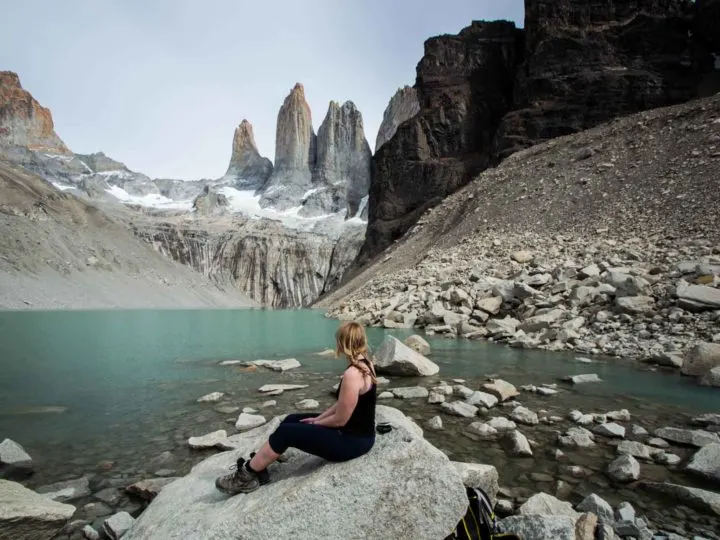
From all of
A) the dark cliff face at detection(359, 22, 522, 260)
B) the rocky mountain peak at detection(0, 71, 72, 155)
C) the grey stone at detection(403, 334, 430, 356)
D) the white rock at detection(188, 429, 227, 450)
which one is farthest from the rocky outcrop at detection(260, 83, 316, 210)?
the white rock at detection(188, 429, 227, 450)

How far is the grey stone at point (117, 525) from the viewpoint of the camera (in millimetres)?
3434

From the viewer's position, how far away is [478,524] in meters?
3.11

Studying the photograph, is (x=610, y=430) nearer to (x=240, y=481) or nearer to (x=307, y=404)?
(x=307, y=404)

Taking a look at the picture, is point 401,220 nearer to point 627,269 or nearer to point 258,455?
point 627,269

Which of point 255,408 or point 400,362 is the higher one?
point 400,362

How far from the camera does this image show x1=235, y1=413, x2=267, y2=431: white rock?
6.22 metres

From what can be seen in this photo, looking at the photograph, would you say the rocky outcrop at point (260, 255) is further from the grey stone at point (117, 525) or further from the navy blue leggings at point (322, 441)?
the navy blue leggings at point (322, 441)

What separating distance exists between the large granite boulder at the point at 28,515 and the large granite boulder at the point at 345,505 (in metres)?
0.76

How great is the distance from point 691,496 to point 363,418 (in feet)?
10.8

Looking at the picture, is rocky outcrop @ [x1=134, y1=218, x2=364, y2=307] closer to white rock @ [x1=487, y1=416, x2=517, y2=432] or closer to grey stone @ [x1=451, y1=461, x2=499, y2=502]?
white rock @ [x1=487, y1=416, x2=517, y2=432]

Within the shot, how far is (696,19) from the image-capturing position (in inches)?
1826

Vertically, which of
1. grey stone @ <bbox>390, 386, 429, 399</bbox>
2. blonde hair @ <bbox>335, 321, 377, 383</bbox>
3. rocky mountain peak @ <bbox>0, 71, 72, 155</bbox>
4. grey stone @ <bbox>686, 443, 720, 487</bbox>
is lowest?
grey stone @ <bbox>390, 386, 429, 399</bbox>

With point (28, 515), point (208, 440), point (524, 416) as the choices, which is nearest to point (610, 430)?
point (524, 416)

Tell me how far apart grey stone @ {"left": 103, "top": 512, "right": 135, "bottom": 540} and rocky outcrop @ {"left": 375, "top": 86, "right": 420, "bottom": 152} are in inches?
4260
